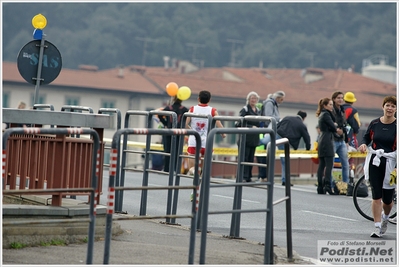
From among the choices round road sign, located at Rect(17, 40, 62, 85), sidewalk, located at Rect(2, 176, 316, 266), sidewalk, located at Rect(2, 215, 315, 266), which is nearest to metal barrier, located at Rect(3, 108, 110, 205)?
sidewalk, located at Rect(2, 176, 316, 266)

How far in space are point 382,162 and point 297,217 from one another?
2646 mm

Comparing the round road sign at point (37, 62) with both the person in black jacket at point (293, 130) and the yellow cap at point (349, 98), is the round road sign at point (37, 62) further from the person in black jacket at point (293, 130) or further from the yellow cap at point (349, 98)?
the person in black jacket at point (293, 130)

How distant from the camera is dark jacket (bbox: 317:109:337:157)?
18062mm

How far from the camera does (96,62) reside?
456 ft

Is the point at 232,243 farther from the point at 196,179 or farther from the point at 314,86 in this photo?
the point at 314,86

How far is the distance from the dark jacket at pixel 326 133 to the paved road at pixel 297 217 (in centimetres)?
80

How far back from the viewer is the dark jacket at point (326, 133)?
18.1 metres

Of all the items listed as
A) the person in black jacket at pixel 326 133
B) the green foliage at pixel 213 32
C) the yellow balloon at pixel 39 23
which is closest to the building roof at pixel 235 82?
the green foliage at pixel 213 32

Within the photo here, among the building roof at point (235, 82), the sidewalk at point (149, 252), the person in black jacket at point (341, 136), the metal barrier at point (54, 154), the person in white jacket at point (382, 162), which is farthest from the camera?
the building roof at point (235, 82)

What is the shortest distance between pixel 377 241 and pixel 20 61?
530 cm

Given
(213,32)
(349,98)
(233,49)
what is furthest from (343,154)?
(213,32)

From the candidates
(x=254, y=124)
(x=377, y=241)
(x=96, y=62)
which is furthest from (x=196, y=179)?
(x=96, y=62)

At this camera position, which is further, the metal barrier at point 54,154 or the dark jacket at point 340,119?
the dark jacket at point 340,119

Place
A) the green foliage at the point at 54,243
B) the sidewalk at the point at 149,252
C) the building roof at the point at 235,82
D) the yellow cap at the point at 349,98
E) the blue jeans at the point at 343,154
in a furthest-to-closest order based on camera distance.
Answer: the building roof at the point at 235,82
the yellow cap at the point at 349,98
the blue jeans at the point at 343,154
the green foliage at the point at 54,243
the sidewalk at the point at 149,252
